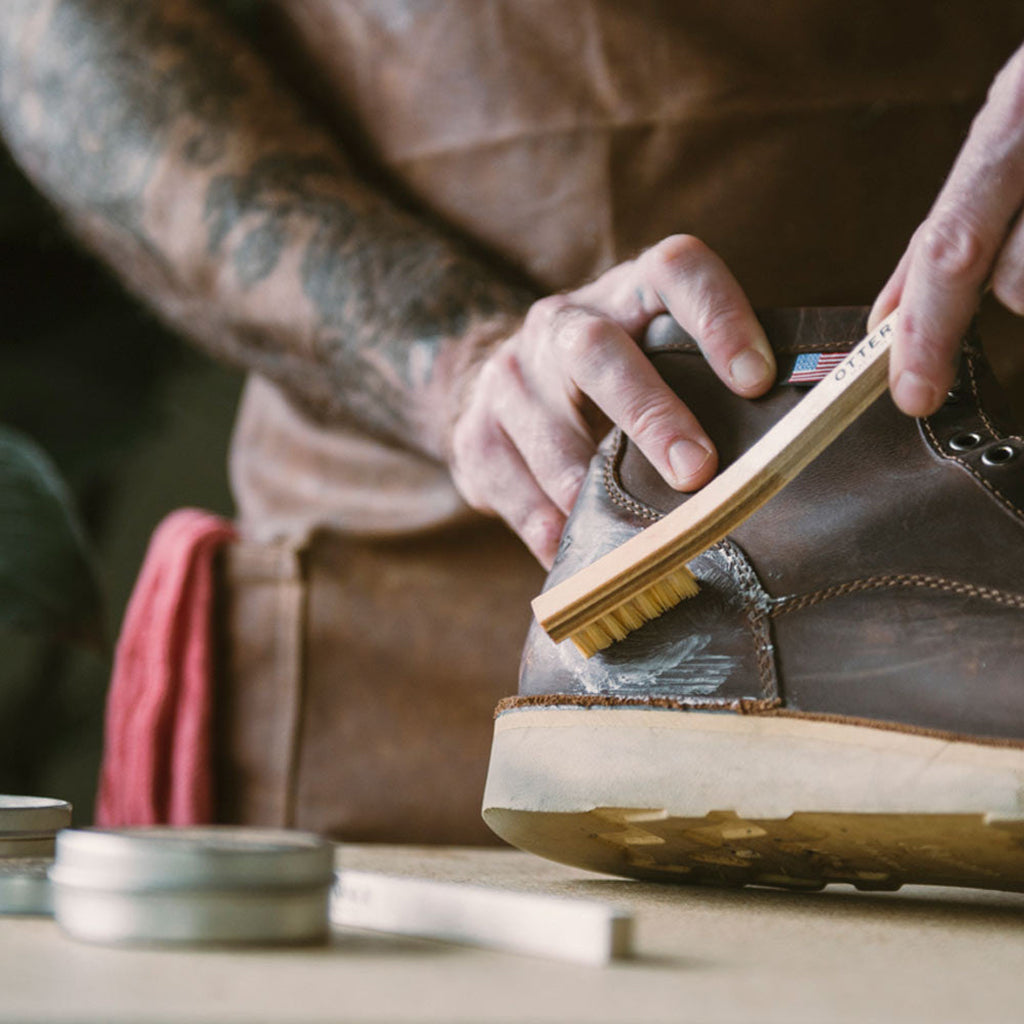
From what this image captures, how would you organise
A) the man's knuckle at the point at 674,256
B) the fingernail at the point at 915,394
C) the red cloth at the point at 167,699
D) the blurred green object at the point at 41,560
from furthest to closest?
the blurred green object at the point at 41,560 → the red cloth at the point at 167,699 → the man's knuckle at the point at 674,256 → the fingernail at the point at 915,394

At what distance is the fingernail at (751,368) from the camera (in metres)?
0.72

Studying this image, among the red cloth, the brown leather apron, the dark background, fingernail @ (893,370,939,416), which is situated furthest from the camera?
the dark background

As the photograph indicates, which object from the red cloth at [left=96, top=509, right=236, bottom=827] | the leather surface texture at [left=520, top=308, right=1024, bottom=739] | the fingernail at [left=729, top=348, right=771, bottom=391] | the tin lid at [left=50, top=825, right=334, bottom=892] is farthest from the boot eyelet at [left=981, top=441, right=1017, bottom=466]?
the red cloth at [left=96, top=509, right=236, bottom=827]

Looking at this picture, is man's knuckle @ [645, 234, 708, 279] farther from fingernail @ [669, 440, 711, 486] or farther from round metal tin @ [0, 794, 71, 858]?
round metal tin @ [0, 794, 71, 858]

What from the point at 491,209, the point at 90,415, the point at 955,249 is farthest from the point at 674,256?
the point at 90,415

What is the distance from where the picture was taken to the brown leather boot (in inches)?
24.0

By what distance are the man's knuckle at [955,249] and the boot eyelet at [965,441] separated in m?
0.09

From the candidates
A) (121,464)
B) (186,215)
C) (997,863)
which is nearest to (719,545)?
(997,863)

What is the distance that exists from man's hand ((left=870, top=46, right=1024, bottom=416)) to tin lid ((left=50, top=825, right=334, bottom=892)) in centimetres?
36

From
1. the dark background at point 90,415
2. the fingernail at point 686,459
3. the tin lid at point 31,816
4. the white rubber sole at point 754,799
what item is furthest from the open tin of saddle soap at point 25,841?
the dark background at point 90,415

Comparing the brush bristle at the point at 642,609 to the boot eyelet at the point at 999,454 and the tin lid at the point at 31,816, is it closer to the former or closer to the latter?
the boot eyelet at the point at 999,454

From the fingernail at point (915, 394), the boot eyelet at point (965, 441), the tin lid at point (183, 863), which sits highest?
the fingernail at point (915, 394)

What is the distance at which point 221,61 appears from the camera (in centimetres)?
122

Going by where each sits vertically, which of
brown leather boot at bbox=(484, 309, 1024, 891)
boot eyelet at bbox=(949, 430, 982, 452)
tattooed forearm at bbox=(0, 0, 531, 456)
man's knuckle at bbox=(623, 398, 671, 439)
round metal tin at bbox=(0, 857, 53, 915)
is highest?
tattooed forearm at bbox=(0, 0, 531, 456)
